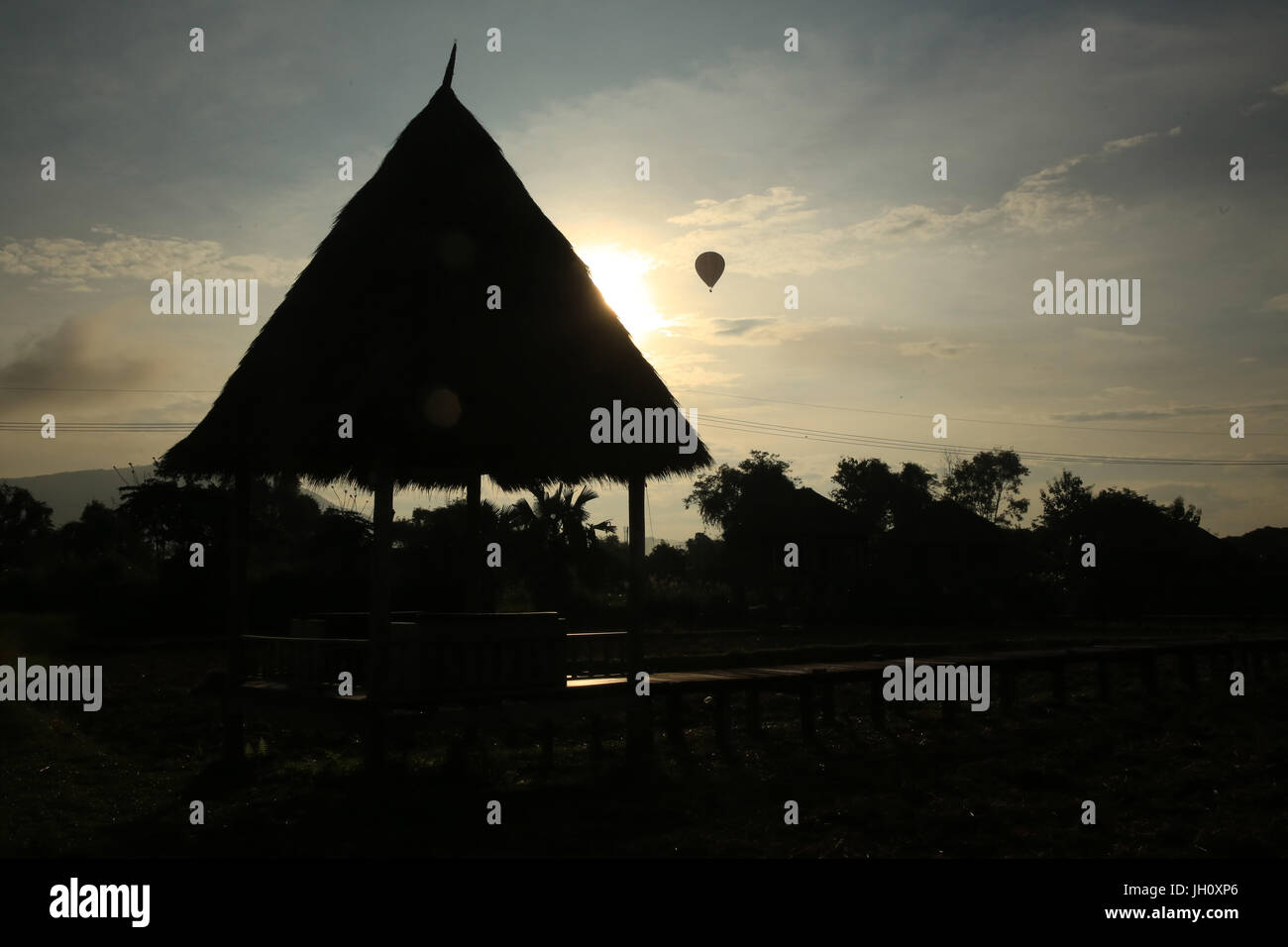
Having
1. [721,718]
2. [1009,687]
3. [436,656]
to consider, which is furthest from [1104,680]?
[436,656]

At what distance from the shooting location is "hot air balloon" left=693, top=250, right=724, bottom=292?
20844 mm

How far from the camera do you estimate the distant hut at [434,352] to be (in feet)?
32.9

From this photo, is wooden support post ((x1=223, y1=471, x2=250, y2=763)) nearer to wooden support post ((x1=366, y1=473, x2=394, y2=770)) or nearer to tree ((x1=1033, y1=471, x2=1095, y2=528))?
wooden support post ((x1=366, y1=473, x2=394, y2=770))

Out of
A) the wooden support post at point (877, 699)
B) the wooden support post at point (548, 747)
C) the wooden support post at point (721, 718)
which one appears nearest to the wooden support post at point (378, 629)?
the wooden support post at point (548, 747)

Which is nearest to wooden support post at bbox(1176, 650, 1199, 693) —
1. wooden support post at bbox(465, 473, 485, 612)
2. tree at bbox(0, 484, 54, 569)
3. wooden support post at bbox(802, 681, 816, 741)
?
wooden support post at bbox(802, 681, 816, 741)

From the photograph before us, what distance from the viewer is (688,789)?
32.9 feet

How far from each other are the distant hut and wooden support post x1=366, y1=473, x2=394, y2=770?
0.02m

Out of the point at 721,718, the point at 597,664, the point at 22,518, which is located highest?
the point at 22,518

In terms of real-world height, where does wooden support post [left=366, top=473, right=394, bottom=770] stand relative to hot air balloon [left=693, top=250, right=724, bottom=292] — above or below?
below

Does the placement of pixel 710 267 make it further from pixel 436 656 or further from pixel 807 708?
pixel 436 656

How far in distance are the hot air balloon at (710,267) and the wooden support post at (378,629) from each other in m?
12.2

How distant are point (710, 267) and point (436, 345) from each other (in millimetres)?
11807

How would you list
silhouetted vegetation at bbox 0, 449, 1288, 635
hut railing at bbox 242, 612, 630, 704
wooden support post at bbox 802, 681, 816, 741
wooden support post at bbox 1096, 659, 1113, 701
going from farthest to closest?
silhouetted vegetation at bbox 0, 449, 1288, 635, wooden support post at bbox 1096, 659, 1113, 701, wooden support post at bbox 802, 681, 816, 741, hut railing at bbox 242, 612, 630, 704

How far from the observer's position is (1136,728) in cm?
1375
